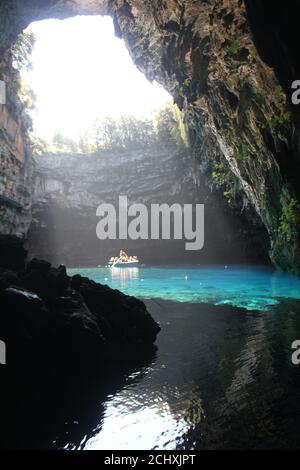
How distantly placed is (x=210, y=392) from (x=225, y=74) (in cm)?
1098

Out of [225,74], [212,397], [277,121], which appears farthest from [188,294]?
[212,397]

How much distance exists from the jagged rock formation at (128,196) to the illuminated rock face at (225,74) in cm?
1506

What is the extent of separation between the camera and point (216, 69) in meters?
12.9

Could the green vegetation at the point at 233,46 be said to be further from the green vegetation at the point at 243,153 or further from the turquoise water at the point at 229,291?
the turquoise water at the point at 229,291

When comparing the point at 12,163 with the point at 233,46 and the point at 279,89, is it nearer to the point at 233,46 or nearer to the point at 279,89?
the point at 233,46

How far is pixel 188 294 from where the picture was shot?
15.0 meters

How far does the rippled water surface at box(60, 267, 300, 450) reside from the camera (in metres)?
4.14

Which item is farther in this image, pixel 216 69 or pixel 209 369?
pixel 216 69

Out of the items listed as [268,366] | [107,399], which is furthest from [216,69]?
[107,399]

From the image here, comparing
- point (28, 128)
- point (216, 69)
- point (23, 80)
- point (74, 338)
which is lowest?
point (74, 338)

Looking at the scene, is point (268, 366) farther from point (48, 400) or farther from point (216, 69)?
point (216, 69)

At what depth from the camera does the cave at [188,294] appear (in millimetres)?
4848
